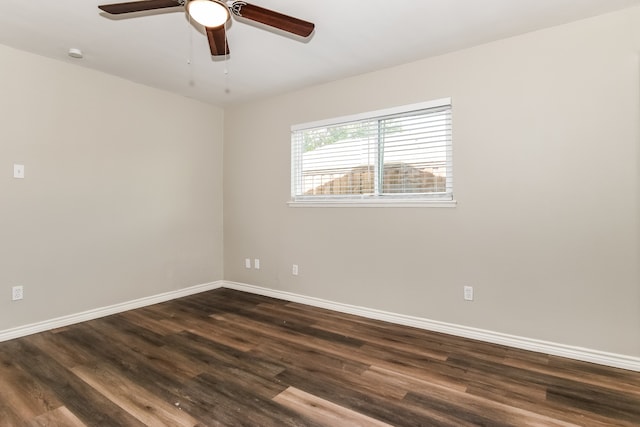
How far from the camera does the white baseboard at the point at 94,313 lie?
284 centimetres

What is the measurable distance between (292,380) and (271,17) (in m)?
2.17

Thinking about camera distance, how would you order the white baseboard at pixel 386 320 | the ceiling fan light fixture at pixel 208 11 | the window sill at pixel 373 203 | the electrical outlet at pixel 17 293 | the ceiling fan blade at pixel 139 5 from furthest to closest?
the window sill at pixel 373 203 < the electrical outlet at pixel 17 293 < the white baseboard at pixel 386 320 < the ceiling fan blade at pixel 139 5 < the ceiling fan light fixture at pixel 208 11

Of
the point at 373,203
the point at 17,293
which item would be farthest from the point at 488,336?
the point at 17,293

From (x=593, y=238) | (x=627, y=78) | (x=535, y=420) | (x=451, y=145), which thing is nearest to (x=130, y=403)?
(x=535, y=420)

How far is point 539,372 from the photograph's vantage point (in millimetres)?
2227

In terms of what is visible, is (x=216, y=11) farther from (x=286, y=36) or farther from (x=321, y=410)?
(x=321, y=410)

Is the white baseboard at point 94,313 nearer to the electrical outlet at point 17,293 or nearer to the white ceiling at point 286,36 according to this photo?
the electrical outlet at point 17,293

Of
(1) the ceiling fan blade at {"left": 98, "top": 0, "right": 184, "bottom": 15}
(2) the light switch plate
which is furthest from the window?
(2) the light switch plate

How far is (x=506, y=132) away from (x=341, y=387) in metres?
2.25

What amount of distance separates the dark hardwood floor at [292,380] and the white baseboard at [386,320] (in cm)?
9

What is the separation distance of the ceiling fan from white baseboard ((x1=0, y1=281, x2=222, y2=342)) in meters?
2.67

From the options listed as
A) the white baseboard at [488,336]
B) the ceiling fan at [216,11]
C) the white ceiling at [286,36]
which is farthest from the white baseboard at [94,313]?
the ceiling fan at [216,11]

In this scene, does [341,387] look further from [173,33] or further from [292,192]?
[173,33]

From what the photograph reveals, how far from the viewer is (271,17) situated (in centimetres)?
191
